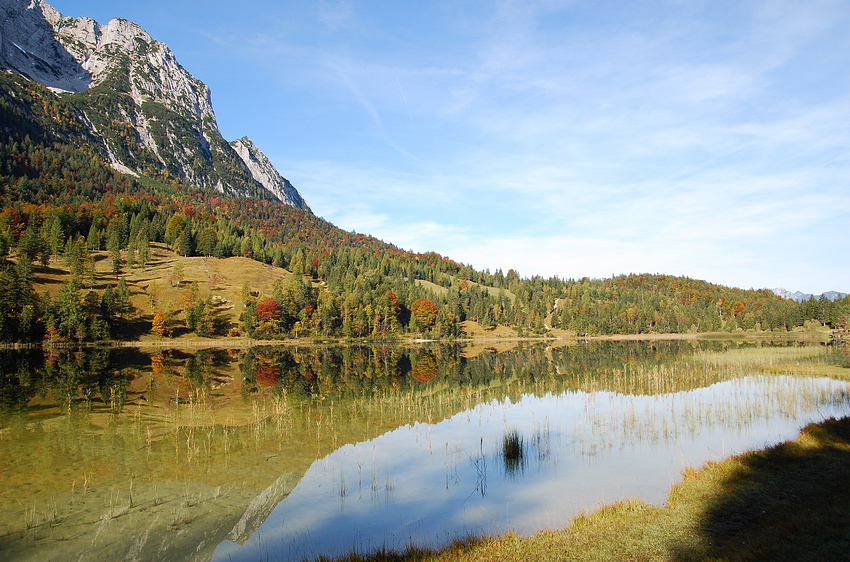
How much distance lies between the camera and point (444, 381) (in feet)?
163

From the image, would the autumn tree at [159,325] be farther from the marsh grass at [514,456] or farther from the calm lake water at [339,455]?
the marsh grass at [514,456]

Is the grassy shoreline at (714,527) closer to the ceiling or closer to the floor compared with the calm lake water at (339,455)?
closer to the ceiling

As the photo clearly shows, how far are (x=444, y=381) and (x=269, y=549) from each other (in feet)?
123

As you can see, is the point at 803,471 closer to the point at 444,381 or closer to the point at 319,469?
the point at 319,469

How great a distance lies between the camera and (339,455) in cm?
2192

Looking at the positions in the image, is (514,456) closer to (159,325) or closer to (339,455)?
(339,455)

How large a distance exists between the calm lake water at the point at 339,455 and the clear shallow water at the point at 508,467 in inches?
3.6

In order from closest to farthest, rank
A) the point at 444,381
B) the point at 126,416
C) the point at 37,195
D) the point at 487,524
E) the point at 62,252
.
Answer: the point at 487,524
the point at 126,416
the point at 444,381
the point at 62,252
the point at 37,195

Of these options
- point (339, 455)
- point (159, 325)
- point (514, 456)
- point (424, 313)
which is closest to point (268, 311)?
point (159, 325)

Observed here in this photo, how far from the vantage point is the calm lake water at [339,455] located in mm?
13875

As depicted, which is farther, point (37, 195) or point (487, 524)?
point (37, 195)

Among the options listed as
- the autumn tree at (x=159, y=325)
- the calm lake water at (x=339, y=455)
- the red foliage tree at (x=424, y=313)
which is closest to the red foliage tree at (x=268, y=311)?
the autumn tree at (x=159, y=325)

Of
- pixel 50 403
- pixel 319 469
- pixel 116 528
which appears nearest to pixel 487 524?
pixel 319 469

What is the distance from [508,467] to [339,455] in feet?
25.5
